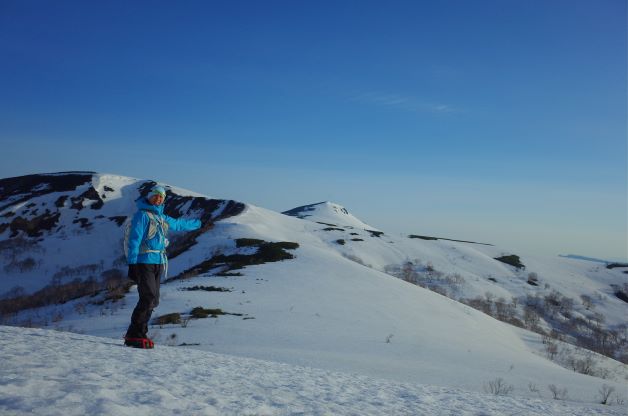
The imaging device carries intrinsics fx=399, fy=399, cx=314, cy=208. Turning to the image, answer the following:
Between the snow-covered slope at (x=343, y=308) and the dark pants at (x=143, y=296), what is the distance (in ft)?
10.6

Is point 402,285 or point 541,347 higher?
point 402,285

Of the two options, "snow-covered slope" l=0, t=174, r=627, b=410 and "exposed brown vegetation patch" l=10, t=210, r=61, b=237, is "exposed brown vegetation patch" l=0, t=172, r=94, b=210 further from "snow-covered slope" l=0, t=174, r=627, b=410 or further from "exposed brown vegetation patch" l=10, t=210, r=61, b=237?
"snow-covered slope" l=0, t=174, r=627, b=410

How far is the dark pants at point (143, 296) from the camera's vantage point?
8352 millimetres

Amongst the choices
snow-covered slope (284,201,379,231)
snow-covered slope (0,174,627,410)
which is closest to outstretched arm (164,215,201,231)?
snow-covered slope (0,174,627,410)

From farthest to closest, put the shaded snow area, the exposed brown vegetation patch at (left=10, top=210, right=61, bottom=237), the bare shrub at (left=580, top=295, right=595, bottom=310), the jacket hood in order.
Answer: the exposed brown vegetation patch at (left=10, top=210, right=61, bottom=237) < the bare shrub at (left=580, top=295, right=595, bottom=310) < the jacket hood < the shaded snow area

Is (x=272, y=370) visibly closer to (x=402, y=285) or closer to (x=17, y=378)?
(x=17, y=378)

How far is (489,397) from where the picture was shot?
734 centimetres

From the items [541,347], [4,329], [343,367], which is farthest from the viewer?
[541,347]

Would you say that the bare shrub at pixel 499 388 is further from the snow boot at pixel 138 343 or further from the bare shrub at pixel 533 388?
the snow boot at pixel 138 343

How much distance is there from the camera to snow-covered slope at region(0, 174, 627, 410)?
36.7ft

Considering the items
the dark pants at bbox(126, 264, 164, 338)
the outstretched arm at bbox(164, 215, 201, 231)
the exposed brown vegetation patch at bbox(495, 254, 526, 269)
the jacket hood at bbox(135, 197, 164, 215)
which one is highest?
the jacket hood at bbox(135, 197, 164, 215)

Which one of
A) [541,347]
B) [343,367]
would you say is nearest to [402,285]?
[541,347]

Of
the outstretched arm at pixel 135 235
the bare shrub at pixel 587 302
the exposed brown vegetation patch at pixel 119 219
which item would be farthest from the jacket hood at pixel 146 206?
the exposed brown vegetation patch at pixel 119 219

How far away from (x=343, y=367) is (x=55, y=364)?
651 centimetres
